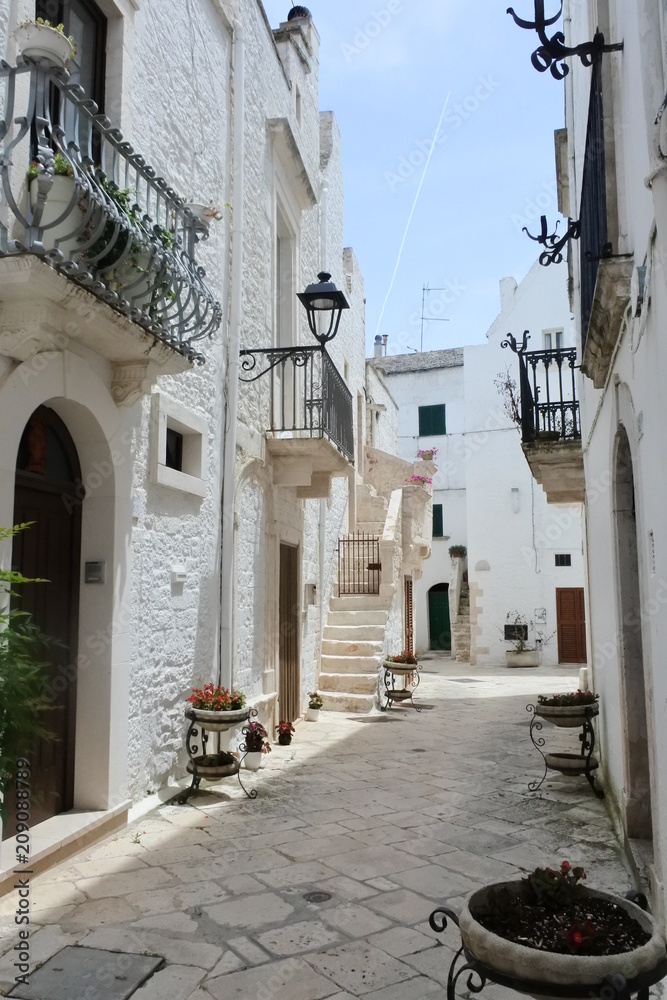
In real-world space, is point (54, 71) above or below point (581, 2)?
below

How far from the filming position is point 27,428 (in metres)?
5.01

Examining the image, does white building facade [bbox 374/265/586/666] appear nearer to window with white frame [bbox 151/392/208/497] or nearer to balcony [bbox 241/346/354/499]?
balcony [bbox 241/346/354/499]

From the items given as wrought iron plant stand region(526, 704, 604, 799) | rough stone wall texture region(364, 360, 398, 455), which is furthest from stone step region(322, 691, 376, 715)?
rough stone wall texture region(364, 360, 398, 455)

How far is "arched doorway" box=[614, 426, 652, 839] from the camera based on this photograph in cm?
477

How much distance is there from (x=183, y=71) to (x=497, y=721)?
858cm

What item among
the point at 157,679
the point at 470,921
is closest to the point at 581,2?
the point at 157,679

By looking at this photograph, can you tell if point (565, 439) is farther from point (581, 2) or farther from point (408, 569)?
point (408, 569)

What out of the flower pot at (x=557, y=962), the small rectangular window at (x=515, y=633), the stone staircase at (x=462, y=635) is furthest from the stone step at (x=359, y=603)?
A: the flower pot at (x=557, y=962)

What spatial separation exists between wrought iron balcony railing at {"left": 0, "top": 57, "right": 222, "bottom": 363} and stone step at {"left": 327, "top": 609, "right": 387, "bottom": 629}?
7697 millimetres

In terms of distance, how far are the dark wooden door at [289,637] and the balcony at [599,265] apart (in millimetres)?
5611

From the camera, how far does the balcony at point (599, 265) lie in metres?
3.73

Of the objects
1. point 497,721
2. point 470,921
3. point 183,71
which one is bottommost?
point 497,721

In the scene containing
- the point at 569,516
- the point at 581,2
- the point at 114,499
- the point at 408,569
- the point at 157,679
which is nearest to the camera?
the point at 114,499

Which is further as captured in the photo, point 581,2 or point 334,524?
point 334,524
